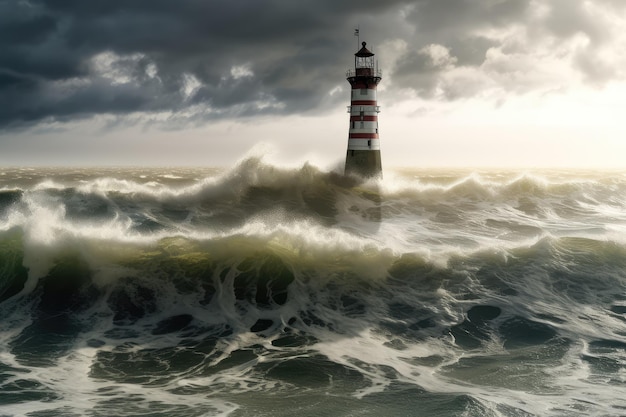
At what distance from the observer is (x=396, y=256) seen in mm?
15219

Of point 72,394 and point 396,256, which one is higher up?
point 396,256

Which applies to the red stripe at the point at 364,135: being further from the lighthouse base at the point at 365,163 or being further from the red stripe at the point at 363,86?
the red stripe at the point at 363,86

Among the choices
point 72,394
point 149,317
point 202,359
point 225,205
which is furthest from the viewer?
point 225,205

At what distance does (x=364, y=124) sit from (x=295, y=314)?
1632 cm

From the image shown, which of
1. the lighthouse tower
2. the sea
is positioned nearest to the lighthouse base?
the lighthouse tower

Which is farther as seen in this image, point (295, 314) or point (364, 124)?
point (364, 124)

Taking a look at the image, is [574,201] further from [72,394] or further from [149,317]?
[72,394]

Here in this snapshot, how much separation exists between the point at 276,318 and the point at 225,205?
10107 millimetres

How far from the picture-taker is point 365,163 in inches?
1058

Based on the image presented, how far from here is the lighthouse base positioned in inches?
1058

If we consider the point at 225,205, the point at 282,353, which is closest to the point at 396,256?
the point at 282,353

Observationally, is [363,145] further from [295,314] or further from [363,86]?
[295,314]

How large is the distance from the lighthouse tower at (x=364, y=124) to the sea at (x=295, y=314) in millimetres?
6048

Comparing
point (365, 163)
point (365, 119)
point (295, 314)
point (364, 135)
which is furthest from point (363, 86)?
point (295, 314)
